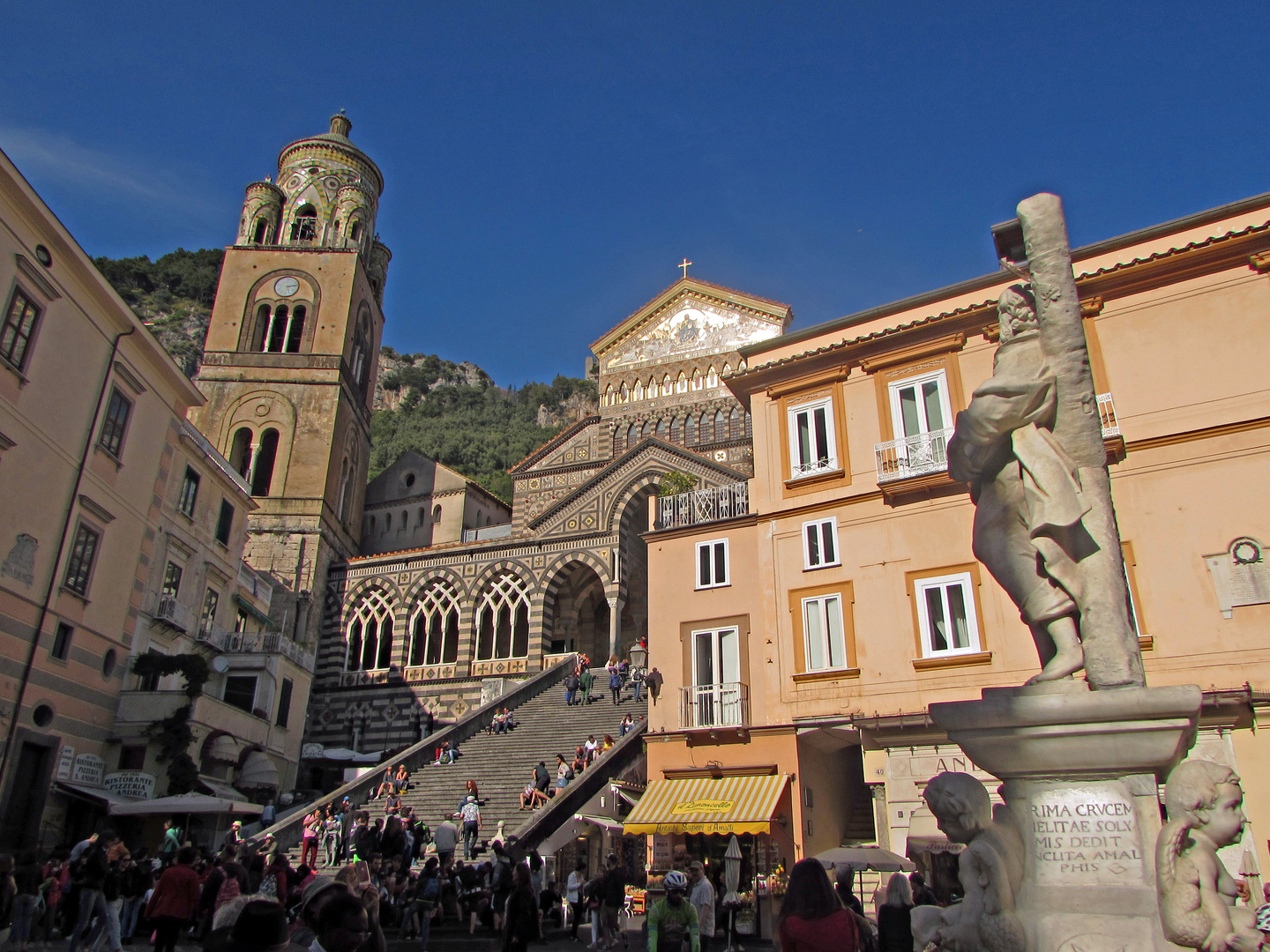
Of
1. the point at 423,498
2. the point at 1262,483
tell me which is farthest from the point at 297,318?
the point at 1262,483

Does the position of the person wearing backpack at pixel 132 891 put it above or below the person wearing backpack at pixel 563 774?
below

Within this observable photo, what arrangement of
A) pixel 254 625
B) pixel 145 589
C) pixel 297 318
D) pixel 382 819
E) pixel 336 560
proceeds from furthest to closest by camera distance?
pixel 297 318 < pixel 336 560 < pixel 254 625 < pixel 145 589 < pixel 382 819

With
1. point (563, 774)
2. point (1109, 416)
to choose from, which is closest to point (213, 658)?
point (563, 774)

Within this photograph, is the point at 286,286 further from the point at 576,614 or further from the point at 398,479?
the point at 576,614

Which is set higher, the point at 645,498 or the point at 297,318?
the point at 297,318

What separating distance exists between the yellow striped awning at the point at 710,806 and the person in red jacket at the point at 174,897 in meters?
8.36

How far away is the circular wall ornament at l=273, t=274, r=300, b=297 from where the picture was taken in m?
40.0

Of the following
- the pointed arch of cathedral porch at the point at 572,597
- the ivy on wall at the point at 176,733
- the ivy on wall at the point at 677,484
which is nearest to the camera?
the ivy on wall at the point at 176,733

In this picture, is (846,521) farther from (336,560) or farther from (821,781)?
(336,560)

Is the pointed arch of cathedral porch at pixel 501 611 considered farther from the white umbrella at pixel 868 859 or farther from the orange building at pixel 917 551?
the white umbrella at pixel 868 859

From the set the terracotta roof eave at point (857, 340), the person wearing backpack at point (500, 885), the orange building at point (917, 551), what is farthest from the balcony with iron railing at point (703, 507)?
the person wearing backpack at point (500, 885)

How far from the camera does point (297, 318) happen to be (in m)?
40.0

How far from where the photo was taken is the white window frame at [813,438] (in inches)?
683

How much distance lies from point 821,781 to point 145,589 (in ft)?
52.3
